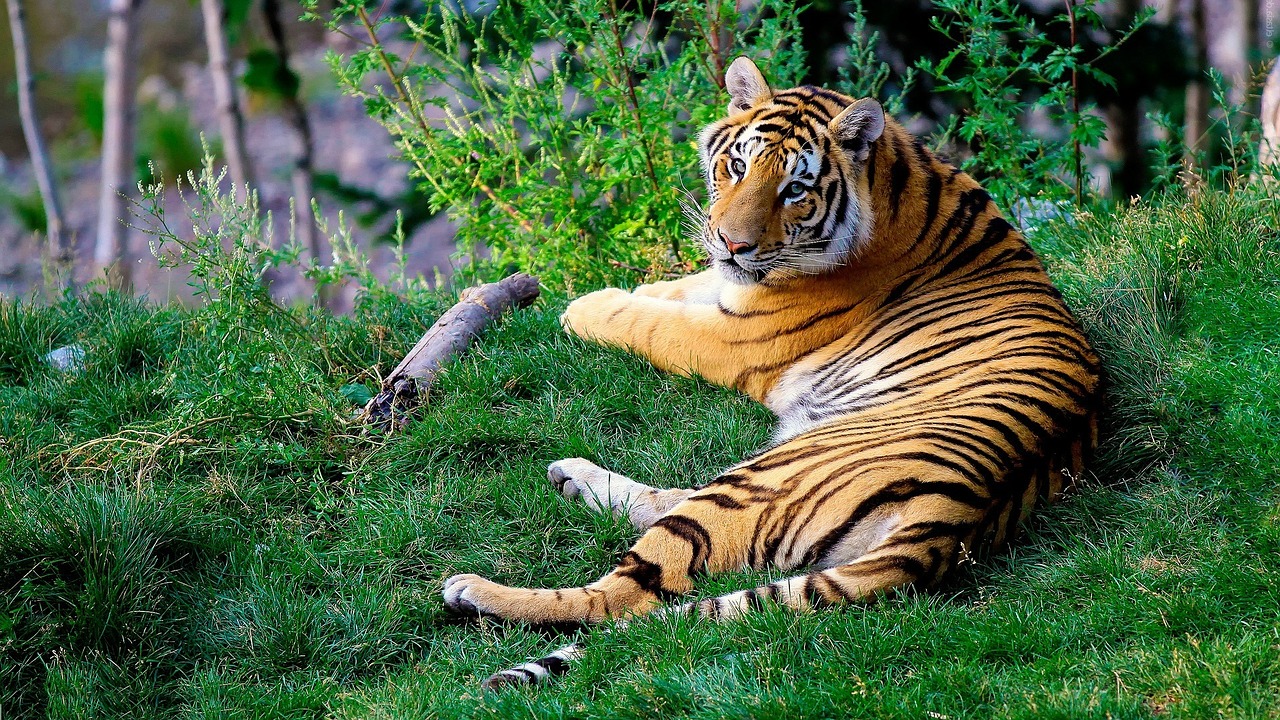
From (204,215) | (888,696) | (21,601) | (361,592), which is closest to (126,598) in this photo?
(21,601)

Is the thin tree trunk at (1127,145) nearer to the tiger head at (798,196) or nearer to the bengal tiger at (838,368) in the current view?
the bengal tiger at (838,368)

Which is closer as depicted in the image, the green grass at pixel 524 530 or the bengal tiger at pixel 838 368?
the green grass at pixel 524 530

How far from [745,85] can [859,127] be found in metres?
0.62

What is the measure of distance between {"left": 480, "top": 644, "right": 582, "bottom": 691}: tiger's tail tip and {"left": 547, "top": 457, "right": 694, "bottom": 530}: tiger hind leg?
81 cm

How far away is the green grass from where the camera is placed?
3115 millimetres

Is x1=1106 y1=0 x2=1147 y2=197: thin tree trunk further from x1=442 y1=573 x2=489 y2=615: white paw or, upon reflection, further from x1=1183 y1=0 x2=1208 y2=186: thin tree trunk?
x1=442 y1=573 x2=489 y2=615: white paw

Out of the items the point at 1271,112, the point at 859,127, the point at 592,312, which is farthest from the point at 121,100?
the point at 1271,112

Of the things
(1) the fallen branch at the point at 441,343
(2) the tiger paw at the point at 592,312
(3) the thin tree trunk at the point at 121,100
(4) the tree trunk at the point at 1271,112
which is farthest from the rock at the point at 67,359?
(4) the tree trunk at the point at 1271,112

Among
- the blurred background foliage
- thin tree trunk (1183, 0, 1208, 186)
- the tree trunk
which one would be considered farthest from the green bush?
thin tree trunk (1183, 0, 1208, 186)

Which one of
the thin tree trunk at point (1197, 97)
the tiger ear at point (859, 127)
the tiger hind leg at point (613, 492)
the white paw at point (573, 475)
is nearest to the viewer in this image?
the tiger hind leg at point (613, 492)

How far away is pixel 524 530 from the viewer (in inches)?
163

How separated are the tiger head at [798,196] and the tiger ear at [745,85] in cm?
25

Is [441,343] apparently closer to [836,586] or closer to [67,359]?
[67,359]

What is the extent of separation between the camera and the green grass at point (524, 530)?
3115 millimetres
